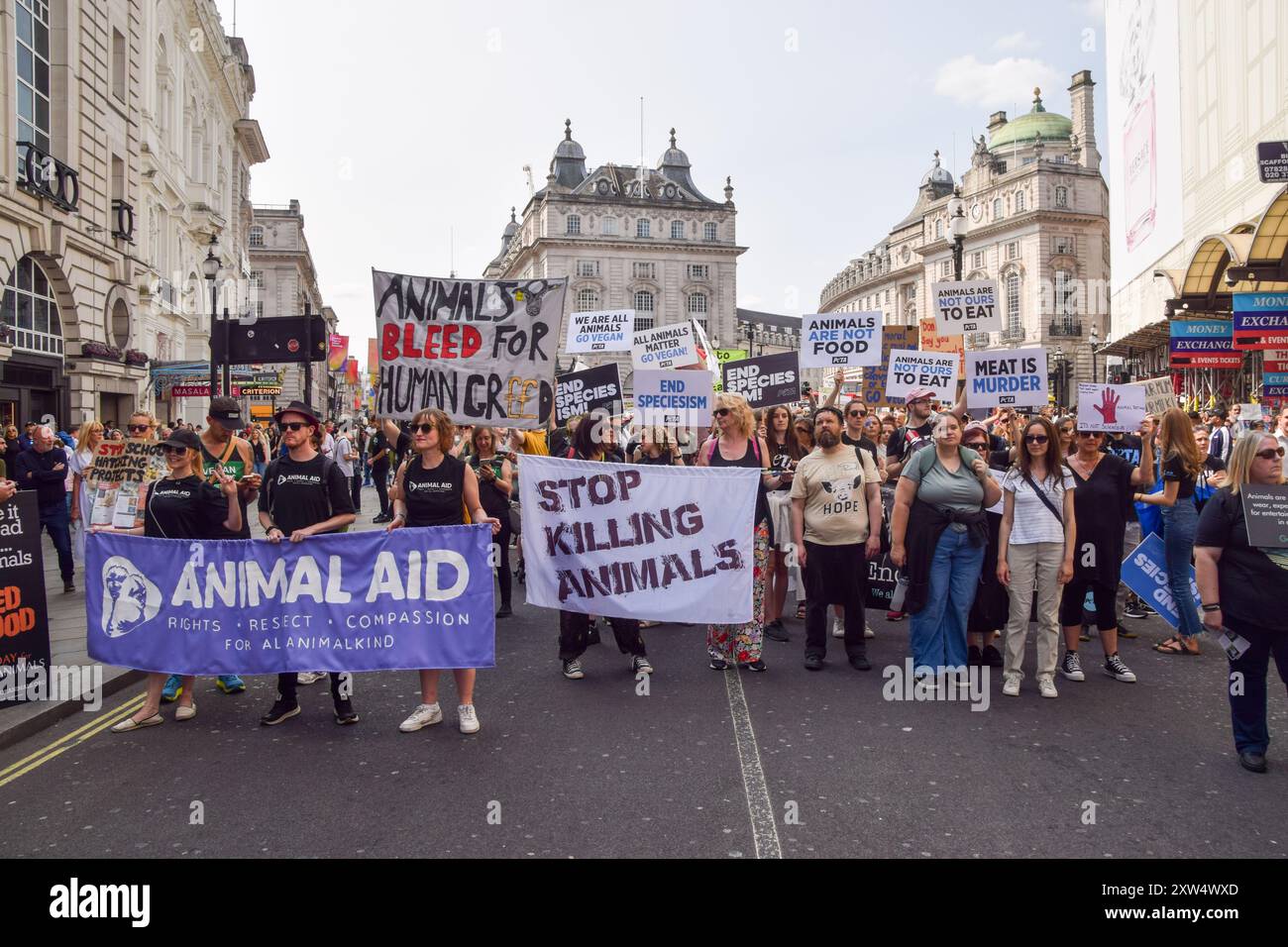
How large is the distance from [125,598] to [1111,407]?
24.6 ft

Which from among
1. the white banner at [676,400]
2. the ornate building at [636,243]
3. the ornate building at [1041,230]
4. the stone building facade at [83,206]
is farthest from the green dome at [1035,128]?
the white banner at [676,400]

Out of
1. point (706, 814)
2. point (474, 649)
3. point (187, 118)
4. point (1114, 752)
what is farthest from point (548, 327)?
point (187, 118)

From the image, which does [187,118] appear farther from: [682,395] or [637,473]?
[637,473]

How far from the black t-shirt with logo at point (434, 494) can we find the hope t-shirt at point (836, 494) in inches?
104

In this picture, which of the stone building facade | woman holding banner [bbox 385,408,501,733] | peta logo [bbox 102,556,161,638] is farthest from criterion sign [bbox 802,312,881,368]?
the stone building facade

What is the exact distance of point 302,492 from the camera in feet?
20.3

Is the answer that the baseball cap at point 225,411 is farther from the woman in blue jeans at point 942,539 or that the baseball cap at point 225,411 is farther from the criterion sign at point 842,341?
the criterion sign at point 842,341

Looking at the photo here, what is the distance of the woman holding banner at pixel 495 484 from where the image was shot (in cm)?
930

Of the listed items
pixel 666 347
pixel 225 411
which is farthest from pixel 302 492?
pixel 666 347

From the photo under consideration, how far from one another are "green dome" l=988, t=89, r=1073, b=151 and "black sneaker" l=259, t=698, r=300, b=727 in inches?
A: 3280

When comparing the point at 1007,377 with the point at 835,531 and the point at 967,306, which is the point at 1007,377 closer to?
the point at 967,306

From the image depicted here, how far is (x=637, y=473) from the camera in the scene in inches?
271

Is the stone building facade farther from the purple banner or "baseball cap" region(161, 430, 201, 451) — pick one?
the purple banner
